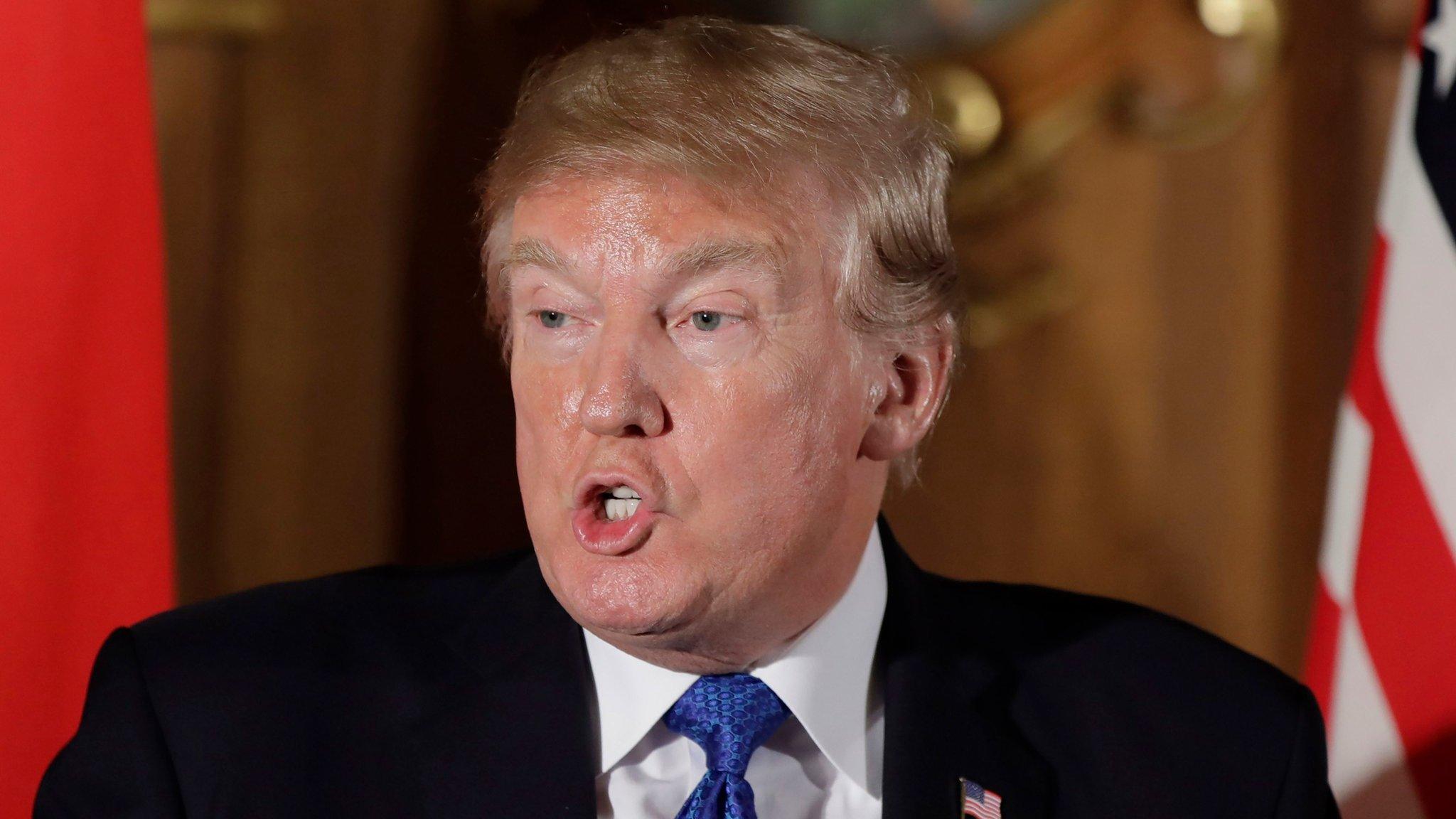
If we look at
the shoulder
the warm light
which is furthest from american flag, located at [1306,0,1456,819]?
the warm light

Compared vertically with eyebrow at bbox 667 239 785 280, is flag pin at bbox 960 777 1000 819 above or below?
below

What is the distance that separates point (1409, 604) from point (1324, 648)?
13cm

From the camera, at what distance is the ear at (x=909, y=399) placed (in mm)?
1493

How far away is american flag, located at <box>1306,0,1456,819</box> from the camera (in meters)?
1.78

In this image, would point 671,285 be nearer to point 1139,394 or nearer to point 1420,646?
point 1420,646

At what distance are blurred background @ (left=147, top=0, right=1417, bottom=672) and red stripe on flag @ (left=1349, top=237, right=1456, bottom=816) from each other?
0.62 meters

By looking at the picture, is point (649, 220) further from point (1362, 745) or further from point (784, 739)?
point (1362, 745)

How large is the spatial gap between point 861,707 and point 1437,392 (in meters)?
0.78

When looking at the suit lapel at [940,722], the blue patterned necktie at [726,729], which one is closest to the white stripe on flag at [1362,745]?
the suit lapel at [940,722]

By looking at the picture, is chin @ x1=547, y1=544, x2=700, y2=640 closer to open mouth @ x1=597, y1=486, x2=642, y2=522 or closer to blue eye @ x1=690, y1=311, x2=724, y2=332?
open mouth @ x1=597, y1=486, x2=642, y2=522

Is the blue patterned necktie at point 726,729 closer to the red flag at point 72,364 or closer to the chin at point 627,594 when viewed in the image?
the chin at point 627,594

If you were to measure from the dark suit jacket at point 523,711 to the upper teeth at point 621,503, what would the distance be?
21cm

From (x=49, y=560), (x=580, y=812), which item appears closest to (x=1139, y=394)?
(x=580, y=812)

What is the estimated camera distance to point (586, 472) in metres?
1.33
